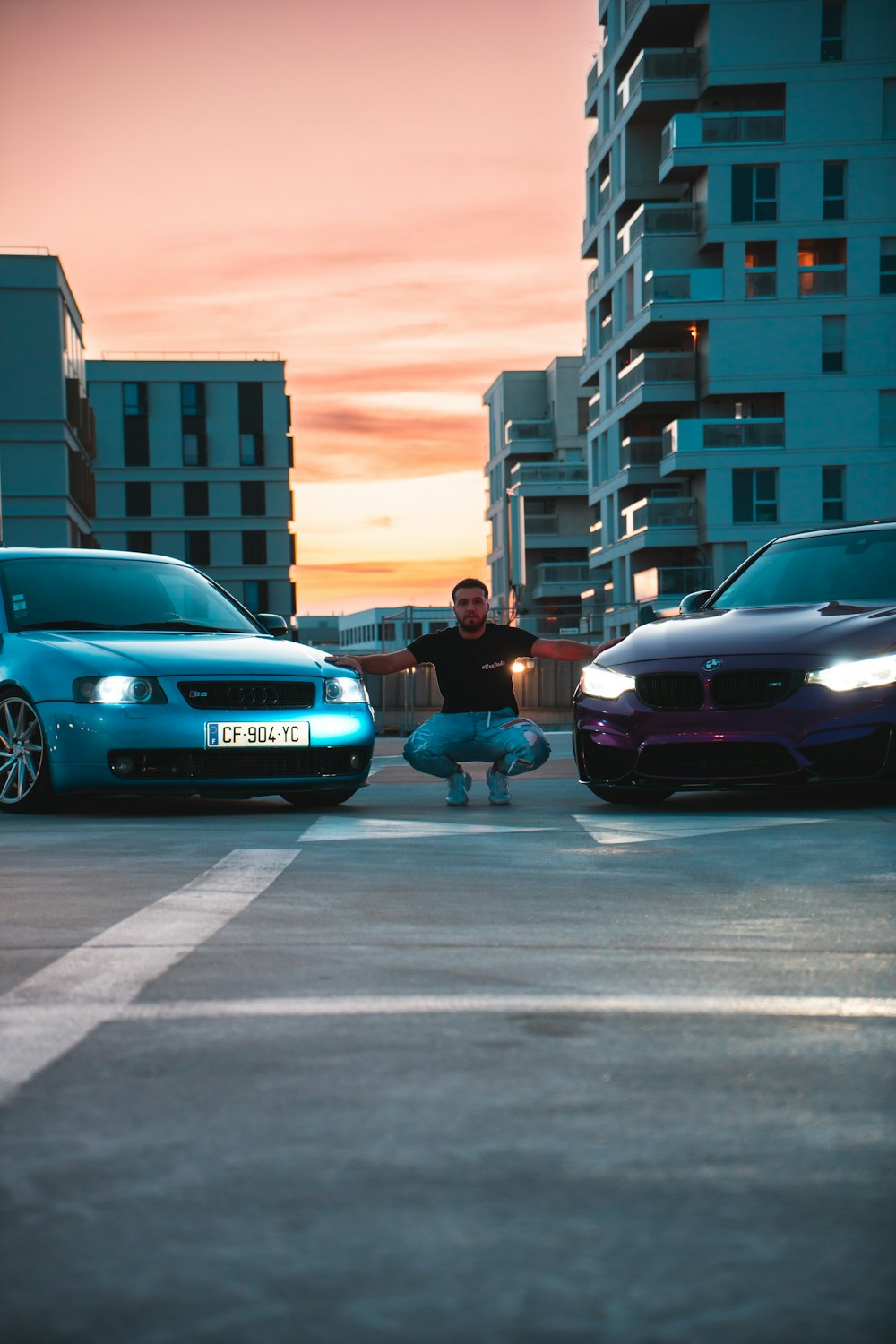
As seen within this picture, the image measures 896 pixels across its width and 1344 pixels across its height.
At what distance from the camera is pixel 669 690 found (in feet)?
30.6

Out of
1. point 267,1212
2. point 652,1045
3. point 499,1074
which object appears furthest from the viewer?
point 652,1045

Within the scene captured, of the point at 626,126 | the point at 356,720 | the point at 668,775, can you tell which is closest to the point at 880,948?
the point at 668,775

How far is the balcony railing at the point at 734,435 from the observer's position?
5575 cm

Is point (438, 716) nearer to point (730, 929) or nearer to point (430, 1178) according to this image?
point (730, 929)

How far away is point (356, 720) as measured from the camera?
993 cm

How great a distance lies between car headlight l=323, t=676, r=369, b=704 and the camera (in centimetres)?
983

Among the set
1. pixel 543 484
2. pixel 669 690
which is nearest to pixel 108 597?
pixel 669 690

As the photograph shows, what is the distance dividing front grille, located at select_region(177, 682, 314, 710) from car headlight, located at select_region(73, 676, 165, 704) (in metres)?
0.14

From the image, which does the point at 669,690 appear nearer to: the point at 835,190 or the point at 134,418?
the point at 835,190

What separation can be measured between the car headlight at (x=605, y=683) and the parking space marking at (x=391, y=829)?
4.05 ft

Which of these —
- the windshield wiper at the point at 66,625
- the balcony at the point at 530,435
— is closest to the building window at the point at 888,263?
the balcony at the point at 530,435

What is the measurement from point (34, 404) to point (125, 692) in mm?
57821

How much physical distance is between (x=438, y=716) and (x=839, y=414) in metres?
47.7

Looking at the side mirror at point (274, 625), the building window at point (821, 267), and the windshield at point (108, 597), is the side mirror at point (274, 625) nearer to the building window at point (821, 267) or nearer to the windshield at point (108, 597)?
the windshield at point (108, 597)
